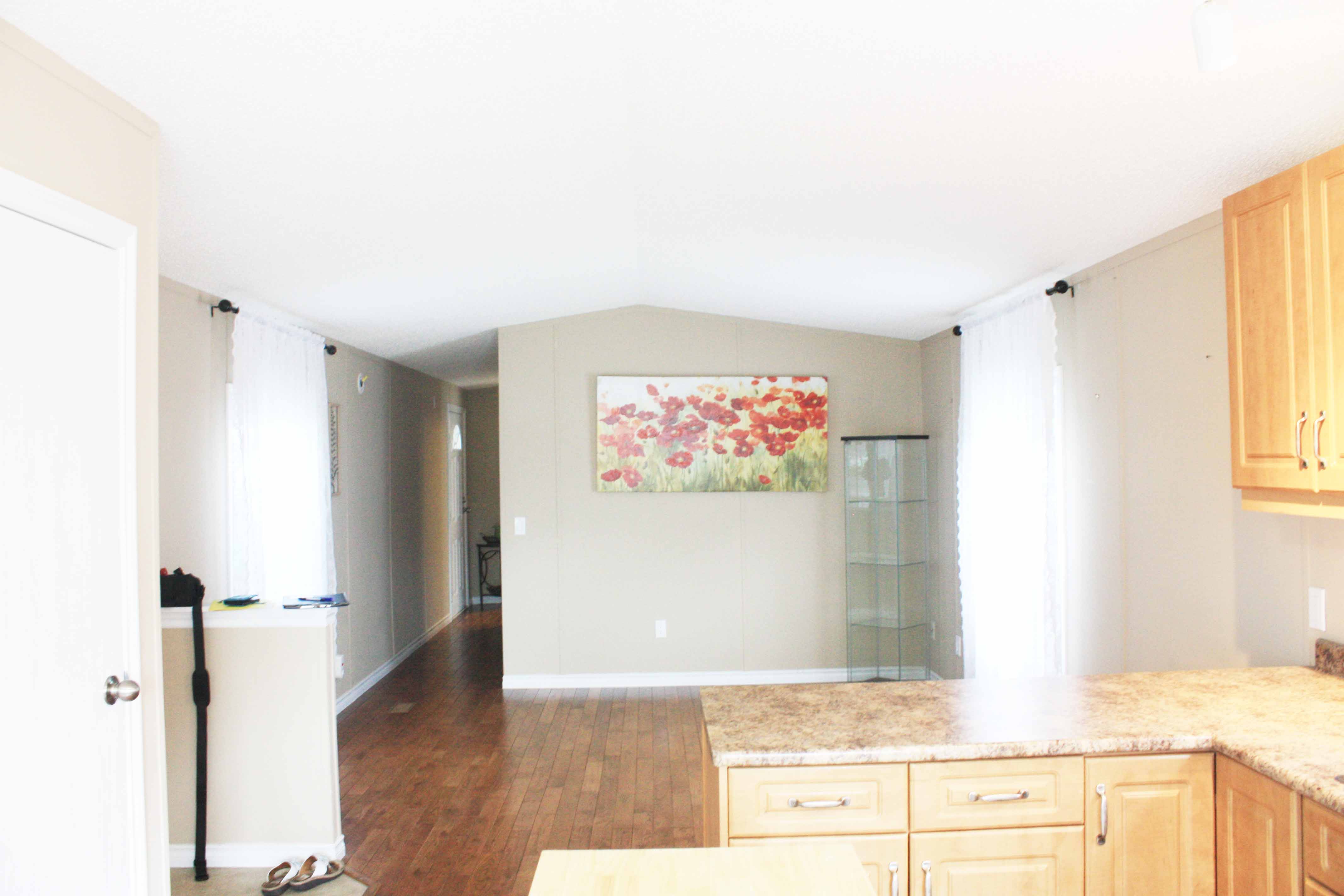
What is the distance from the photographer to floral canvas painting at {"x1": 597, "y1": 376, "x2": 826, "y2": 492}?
18.0 ft

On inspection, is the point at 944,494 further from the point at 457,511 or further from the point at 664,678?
the point at 457,511

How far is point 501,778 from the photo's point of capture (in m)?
3.93

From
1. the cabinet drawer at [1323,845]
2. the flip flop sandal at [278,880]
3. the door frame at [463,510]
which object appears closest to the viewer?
the cabinet drawer at [1323,845]

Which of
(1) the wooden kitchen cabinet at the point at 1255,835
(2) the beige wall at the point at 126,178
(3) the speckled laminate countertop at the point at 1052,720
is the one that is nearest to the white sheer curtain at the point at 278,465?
(2) the beige wall at the point at 126,178

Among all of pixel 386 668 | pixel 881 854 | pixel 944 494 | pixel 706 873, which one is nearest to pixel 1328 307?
pixel 881 854

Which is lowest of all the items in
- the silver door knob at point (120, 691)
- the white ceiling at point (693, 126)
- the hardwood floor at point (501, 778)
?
the hardwood floor at point (501, 778)

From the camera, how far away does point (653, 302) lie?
5488 mm

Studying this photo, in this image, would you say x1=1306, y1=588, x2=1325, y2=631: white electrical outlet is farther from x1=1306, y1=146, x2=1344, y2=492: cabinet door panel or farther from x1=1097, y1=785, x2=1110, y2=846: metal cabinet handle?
x1=1097, y1=785, x2=1110, y2=846: metal cabinet handle

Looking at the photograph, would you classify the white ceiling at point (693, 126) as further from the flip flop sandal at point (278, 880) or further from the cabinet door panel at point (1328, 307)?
the flip flop sandal at point (278, 880)

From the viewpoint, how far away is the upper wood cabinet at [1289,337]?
1.90 meters

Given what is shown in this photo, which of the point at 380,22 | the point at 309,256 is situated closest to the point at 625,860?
the point at 380,22

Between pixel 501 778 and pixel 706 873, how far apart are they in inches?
115

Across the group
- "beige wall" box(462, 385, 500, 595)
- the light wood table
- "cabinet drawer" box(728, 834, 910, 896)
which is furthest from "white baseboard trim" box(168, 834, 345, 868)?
"beige wall" box(462, 385, 500, 595)

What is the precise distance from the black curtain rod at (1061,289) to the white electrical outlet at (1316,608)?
1.62m
